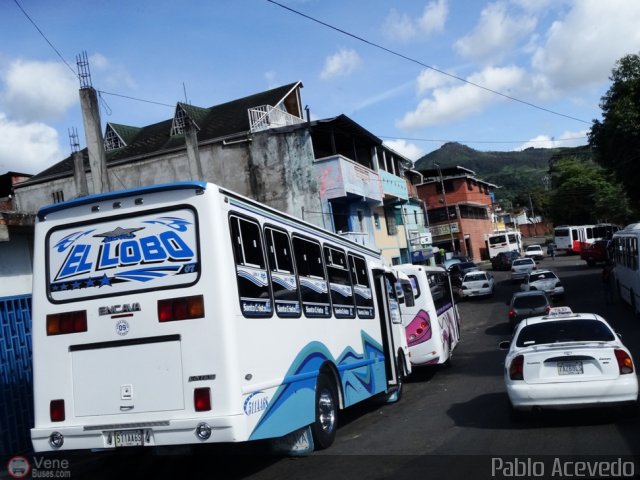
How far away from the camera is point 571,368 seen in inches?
358

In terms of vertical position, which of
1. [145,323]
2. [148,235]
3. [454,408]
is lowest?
[454,408]

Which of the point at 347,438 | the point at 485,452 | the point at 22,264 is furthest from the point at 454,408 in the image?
the point at 22,264

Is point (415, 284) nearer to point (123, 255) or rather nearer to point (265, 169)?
point (123, 255)

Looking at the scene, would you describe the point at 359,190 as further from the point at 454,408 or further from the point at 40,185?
the point at 454,408

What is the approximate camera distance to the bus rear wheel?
355 inches

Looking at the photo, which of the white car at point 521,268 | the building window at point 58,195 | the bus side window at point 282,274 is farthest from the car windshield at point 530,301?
the building window at point 58,195

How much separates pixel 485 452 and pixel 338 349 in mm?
2789

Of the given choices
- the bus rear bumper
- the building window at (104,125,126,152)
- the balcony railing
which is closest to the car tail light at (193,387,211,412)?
the bus rear bumper

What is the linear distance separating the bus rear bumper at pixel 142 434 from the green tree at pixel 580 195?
7397cm

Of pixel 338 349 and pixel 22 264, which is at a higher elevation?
pixel 22 264

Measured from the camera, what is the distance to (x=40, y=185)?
36188mm

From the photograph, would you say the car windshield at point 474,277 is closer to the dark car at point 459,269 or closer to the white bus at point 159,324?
the dark car at point 459,269

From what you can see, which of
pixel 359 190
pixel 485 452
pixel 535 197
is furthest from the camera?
pixel 535 197

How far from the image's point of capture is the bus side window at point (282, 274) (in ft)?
27.3
